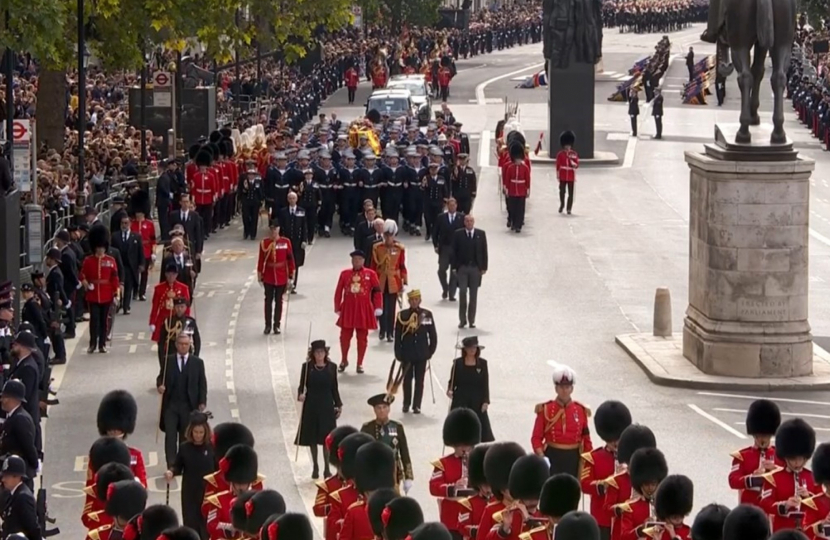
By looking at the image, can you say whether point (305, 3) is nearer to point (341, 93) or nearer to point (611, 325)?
point (611, 325)

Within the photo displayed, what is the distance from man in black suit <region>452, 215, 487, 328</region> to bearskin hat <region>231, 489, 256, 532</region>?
1526 cm

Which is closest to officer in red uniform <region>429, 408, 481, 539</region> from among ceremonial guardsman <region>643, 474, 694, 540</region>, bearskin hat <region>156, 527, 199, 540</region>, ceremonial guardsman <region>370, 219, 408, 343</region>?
ceremonial guardsman <region>643, 474, 694, 540</region>

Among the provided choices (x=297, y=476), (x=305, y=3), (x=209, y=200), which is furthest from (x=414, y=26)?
(x=297, y=476)

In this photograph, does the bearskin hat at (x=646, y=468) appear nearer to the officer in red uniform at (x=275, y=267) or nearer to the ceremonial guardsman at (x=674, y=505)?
the ceremonial guardsman at (x=674, y=505)

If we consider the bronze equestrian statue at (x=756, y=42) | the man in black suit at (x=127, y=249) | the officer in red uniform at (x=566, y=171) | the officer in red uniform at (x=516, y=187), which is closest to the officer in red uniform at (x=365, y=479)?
the bronze equestrian statue at (x=756, y=42)

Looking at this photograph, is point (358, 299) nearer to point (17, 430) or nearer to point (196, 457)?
point (196, 457)

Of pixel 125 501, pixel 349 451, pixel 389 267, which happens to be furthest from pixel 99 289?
pixel 125 501

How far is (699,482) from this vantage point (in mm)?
22812

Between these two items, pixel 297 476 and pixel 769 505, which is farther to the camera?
pixel 297 476

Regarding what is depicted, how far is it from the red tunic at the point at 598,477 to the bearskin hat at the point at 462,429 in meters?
0.96

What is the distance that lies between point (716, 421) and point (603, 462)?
300 inches

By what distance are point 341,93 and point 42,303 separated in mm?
52860

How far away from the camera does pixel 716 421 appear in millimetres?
25875

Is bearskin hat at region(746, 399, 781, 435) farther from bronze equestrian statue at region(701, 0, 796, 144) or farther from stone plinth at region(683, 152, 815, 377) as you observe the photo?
bronze equestrian statue at region(701, 0, 796, 144)
